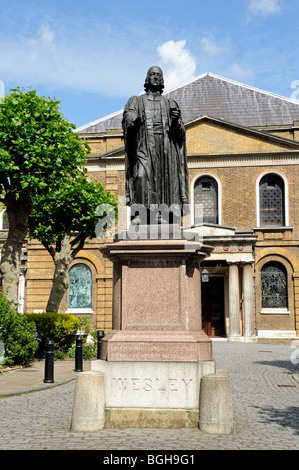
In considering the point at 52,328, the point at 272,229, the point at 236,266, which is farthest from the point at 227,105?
the point at 52,328

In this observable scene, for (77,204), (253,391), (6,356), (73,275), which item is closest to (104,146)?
(73,275)

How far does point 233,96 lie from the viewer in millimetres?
34219

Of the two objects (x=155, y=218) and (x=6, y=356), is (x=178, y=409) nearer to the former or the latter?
(x=155, y=218)

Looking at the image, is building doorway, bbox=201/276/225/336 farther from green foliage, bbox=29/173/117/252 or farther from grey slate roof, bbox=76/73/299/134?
grey slate roof, bbox=76/73/299/134

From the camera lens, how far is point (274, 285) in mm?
27953

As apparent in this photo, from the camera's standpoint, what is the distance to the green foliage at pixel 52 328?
55.7 ft

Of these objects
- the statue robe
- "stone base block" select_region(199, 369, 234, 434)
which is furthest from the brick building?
"stone base block" select_region(199, 369, 234, 434)

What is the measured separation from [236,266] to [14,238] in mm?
14131

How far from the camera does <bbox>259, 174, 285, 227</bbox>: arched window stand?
1139 inches

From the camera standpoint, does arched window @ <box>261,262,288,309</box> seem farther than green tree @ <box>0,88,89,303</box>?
Yes

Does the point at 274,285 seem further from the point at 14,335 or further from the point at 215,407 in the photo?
the point at 215,407

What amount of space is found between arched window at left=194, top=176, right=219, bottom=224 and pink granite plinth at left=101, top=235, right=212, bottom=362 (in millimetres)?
23082
